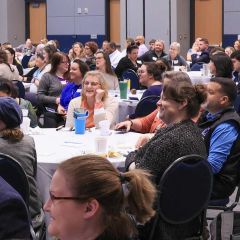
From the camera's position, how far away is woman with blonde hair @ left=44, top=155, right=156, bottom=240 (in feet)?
6.07

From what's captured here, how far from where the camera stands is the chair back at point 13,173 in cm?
322

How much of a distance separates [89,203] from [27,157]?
1796 mm

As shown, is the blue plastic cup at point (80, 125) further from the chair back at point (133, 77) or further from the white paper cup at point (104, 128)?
the chair back at point (133, 77)

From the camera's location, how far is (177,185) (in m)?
3.20

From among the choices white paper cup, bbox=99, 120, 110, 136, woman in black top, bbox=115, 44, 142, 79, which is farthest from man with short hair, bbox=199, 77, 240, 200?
woman in black top, bbox=115, 44, 142, 79

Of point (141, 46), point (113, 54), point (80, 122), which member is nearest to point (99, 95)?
point (80, 122)

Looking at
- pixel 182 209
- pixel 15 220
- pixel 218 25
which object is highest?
pixel 218 25

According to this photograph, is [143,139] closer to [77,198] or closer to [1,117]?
[1,117]

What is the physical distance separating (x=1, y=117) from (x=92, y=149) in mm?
1049

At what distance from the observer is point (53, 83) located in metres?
7.86

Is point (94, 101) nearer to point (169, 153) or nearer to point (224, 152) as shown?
point (224, 152)

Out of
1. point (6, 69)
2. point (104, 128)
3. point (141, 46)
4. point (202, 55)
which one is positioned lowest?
point (104, 128)

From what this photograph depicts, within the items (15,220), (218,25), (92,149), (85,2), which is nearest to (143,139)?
(92,149)

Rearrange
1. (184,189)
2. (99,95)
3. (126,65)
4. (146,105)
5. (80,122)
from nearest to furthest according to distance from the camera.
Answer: (184,189) → (80,122) → (99,95) → (146,105) → (126,65)
